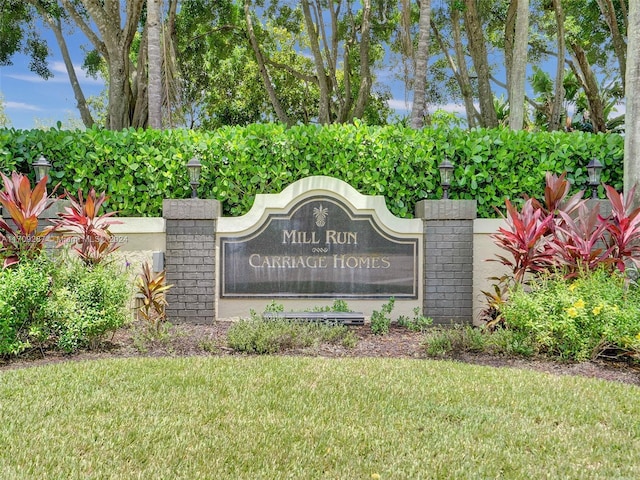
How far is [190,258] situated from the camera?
7230 mm

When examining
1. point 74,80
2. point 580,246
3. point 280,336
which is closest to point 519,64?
point 580,246

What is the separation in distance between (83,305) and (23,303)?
561 millimetres

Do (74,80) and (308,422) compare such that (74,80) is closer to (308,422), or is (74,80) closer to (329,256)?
(329,256)

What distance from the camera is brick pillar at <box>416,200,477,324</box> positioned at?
7.36 metres

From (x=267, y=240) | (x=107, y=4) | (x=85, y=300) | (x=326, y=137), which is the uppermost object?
(x=107, y=4)

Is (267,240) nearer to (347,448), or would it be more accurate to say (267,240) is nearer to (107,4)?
(347,448)

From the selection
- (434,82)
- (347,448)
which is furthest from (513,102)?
(434,82)

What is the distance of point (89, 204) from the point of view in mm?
6375

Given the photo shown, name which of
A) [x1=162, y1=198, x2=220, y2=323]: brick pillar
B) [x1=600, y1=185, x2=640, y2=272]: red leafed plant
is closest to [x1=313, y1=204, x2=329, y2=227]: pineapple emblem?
[x1=162, y1=198, x2=220, y2=323]: brick pillar

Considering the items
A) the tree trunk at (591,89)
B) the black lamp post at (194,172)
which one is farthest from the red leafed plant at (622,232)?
the tree trunk at (591,89)

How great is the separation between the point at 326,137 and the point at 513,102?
529 centimetres

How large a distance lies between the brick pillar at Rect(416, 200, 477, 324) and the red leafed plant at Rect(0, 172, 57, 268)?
4.77 metres

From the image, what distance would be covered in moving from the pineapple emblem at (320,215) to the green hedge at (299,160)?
1.84 feet

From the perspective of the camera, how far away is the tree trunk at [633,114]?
7270 millimetres
